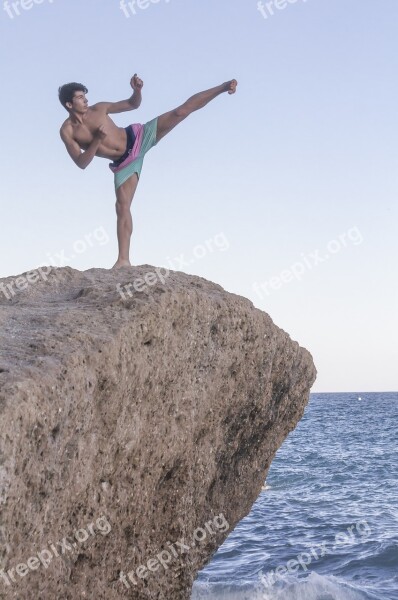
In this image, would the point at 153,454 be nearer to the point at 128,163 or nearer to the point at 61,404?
the point at 61,404

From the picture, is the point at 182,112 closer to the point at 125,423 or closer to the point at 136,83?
the point at 136,83

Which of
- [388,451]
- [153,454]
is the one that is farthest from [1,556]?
[388,451]

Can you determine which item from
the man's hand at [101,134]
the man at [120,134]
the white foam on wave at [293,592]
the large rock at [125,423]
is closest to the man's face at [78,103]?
the man at [120,134]

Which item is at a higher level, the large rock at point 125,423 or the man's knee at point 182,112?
the man's knee at point 182,112

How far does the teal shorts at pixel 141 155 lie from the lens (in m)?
6.20

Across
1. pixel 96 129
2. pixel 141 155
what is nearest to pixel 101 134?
pixel 96 129

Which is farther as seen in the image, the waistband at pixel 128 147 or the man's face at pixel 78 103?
the waistband at pixel 128 147

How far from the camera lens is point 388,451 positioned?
28484 millimetres

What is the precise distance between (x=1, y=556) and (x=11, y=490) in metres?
0.32

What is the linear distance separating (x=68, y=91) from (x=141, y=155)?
33.0 inches

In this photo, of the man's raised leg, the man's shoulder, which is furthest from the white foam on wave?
the man's shoulder

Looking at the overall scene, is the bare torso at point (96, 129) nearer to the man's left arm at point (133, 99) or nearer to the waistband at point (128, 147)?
the waistband at point (128, 147)

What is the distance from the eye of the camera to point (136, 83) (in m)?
6.32

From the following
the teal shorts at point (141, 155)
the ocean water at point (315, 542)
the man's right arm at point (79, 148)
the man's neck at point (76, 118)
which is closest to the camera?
the man's right arm at point (79, 148)
